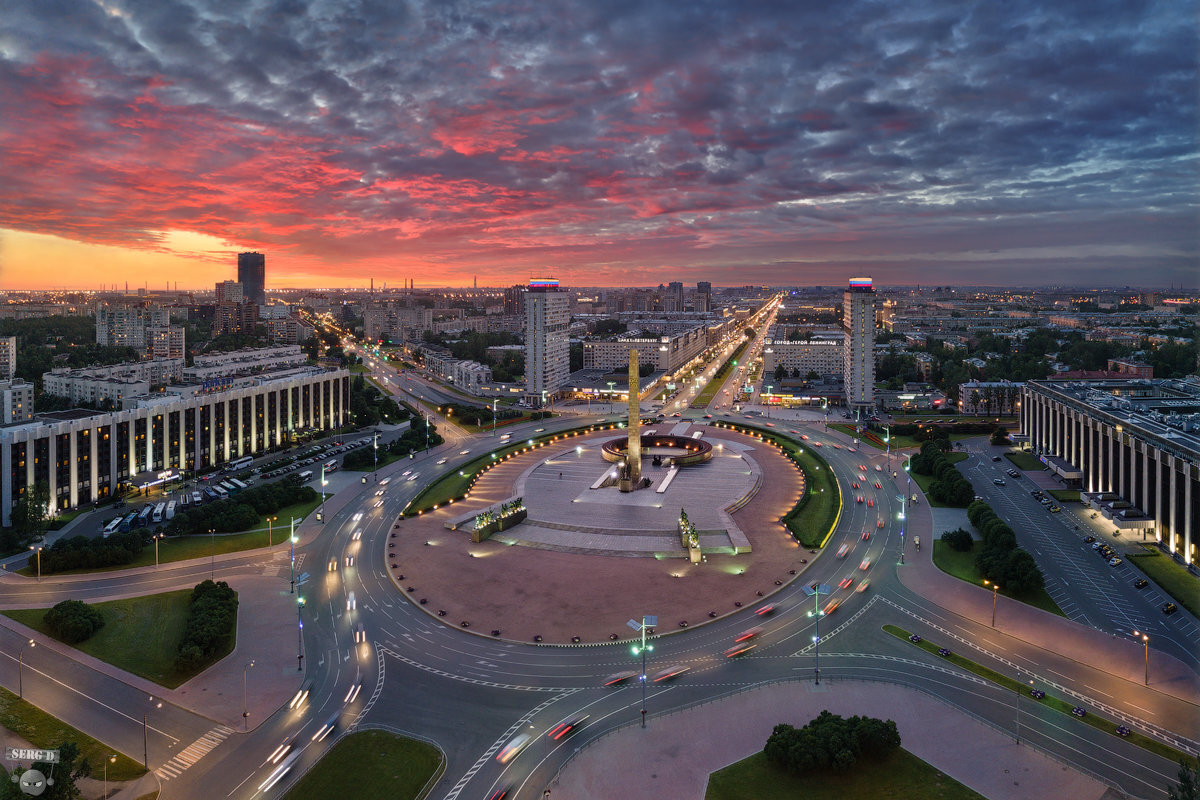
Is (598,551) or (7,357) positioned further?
(7,357)

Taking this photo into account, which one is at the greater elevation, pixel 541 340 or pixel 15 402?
pixel 541 340

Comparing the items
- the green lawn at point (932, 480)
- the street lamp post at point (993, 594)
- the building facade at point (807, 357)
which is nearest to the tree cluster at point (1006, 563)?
the street lamp post at point (993, 594)

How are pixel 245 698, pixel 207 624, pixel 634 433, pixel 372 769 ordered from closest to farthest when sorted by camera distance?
1. pixel 372 769
2. pixel 245 698
3. pixel 207 624
4. pixel 634 433

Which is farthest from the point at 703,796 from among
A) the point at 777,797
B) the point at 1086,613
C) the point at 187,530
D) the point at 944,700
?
the point at 187,530

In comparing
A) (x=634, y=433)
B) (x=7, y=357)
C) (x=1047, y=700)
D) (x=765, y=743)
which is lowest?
(x=765, y=743)

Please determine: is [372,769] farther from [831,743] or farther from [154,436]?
[154,436]

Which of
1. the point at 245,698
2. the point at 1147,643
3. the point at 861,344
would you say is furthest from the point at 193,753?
the point at 861,344

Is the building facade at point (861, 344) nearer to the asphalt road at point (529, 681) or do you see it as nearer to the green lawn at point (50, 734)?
the asphalt road at point (529, 681)

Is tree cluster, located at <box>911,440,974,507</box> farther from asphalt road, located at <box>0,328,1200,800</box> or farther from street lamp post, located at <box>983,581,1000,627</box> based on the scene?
street lamp post, located at <box>983,581,1000,627</box>
